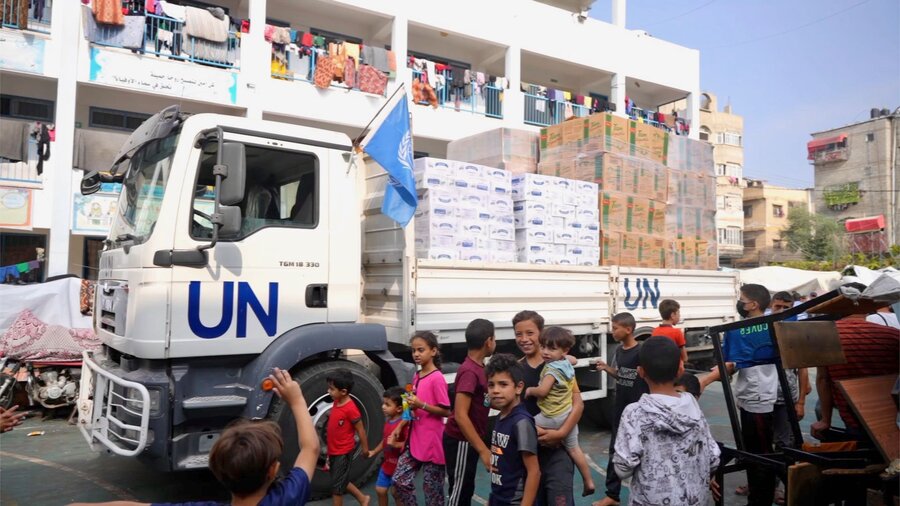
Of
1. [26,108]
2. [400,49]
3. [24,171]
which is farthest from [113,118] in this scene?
[400,49]

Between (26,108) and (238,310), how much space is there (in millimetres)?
11616

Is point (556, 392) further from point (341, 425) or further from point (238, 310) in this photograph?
point (238, 310)

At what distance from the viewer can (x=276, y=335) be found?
13.8 feet

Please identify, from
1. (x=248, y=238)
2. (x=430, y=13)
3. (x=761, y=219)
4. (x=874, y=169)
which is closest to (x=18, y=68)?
(x=430, y=13)

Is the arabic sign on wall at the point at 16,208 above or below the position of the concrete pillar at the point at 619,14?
below

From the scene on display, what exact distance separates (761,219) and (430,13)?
37.5 m

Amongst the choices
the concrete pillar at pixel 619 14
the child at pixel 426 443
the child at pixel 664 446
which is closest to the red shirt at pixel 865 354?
the child at pixel 664 446

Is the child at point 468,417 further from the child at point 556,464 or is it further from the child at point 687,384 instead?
the child at point 687,384

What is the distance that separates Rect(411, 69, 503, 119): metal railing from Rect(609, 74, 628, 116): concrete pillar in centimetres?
434

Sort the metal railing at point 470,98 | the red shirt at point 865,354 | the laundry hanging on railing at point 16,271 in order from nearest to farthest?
1. the red shirt at point 865,354
2. the laundry hanging on railing at point 16,271
3. the metal railing at point 470,98

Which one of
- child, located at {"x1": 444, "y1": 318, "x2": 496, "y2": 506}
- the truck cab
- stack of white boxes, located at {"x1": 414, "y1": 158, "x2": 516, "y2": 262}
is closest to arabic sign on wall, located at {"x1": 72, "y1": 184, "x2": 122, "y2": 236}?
the truck cab

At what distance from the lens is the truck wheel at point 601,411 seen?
6.52 m

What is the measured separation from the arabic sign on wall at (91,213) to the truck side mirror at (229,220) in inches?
374

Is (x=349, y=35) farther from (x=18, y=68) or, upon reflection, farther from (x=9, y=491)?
(x=9, y=491)
